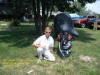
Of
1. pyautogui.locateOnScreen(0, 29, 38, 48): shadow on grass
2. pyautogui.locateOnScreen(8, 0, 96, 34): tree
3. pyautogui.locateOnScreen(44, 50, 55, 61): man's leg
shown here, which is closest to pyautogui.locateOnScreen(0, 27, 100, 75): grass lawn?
pyautogui.locateOnScreen(44, 50, 55, 61): man's leg

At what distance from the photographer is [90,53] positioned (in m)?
6.71

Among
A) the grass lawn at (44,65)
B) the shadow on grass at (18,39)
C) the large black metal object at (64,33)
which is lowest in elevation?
the shadow on grass at (18,39)

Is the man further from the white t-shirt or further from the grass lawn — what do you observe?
the grass lawn

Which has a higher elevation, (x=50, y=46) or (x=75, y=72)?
(x=50, y=46)

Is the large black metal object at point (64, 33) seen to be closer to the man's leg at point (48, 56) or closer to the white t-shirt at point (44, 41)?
the man's leg at point (48, 56)

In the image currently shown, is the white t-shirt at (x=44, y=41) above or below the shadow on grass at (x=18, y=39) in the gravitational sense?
above

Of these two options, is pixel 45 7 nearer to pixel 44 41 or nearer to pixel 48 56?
pixel 44 41

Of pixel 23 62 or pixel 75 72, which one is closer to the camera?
pixel 75 72

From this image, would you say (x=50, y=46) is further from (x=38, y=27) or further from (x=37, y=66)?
(x=38, y=27)

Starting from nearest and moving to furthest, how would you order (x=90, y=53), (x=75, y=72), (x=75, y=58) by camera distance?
(x=75, y=72) < (x=75, y=58) < (x=90, y=53)

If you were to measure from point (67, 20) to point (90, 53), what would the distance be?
2968mm

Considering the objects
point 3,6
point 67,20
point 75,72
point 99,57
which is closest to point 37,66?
point 75,72

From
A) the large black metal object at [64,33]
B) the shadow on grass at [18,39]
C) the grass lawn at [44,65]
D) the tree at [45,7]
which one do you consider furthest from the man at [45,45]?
the tree at [45,7]

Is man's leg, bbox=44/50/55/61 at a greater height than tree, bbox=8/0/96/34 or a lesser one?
lesser
